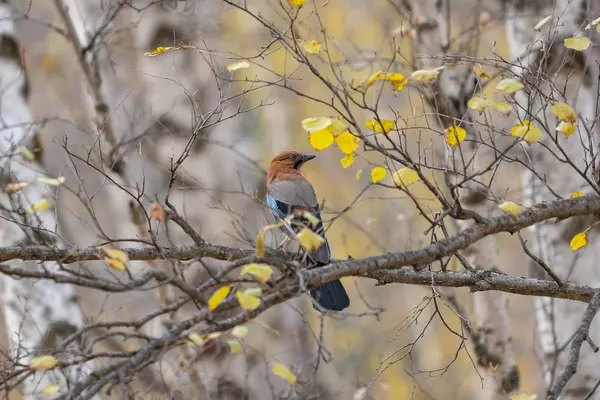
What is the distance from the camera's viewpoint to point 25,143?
5469 mm

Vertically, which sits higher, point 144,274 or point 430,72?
point 430,72

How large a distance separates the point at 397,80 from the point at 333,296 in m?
1.25

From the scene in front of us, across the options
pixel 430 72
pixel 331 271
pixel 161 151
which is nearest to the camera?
pixel 331 271

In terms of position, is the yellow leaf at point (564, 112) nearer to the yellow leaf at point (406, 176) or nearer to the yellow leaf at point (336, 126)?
the yellow leaf at point (406, 176)

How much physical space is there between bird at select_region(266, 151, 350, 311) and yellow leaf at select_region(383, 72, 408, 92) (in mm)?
853

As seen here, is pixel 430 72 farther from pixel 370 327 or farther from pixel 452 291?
pixel 370 327

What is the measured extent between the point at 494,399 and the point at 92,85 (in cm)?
400

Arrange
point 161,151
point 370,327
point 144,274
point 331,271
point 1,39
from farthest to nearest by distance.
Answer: point 370,327, point 161,151, point 1,39, point 331,271, point 144,274

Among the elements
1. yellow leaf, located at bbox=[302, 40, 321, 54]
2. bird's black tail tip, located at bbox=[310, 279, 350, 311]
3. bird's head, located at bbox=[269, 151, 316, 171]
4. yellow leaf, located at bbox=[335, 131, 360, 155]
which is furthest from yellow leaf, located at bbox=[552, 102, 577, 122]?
bird's head, located at bbox=[269, 151, 316, 171]

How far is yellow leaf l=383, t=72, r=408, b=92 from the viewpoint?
3404 millimetres

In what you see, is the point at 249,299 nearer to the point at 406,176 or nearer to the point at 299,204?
the point at 406,176

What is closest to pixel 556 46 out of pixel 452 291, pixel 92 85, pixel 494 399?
pixel 452 291

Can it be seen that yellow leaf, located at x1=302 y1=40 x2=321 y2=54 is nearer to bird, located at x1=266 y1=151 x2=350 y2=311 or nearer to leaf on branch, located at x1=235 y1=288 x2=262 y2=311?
bird, located at x1=266 y1=151 x2=350 y2=311

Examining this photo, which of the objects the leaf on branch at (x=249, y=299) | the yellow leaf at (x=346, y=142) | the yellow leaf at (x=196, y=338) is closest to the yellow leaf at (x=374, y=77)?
the yellow leaf at (x=346, y=142)
